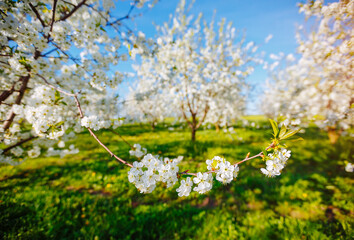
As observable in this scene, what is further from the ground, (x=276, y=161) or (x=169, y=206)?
(x=276, y=161)

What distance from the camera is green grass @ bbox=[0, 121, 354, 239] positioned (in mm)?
2494

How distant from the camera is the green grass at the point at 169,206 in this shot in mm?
2494

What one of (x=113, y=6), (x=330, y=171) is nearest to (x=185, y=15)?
(x=113, y=6)

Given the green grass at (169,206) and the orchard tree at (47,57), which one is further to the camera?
the green grass at (169,206)

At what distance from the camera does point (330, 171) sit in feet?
15.1

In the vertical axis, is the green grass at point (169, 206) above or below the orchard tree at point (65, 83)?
below

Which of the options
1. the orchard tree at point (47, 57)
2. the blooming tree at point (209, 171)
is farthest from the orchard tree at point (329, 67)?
the orchard tree at point (47, 57)

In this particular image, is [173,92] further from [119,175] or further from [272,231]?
[272,231]

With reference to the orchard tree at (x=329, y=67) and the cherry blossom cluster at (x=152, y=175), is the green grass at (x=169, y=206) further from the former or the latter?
the orchard tree at (x=329, y=67)

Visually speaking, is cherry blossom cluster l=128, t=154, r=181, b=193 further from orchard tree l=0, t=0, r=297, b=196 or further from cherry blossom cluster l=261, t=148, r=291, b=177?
cherry blossom cluster l=261, t=148, r=291, b=177

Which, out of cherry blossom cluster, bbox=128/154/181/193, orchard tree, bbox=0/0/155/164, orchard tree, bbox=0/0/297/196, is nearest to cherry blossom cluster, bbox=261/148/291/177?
orchard tree, bbox=0/0/297/196

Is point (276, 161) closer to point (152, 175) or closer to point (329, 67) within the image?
point (152, 175)

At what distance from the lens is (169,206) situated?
316 cm

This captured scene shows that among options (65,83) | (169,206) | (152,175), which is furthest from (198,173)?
(65,83)
